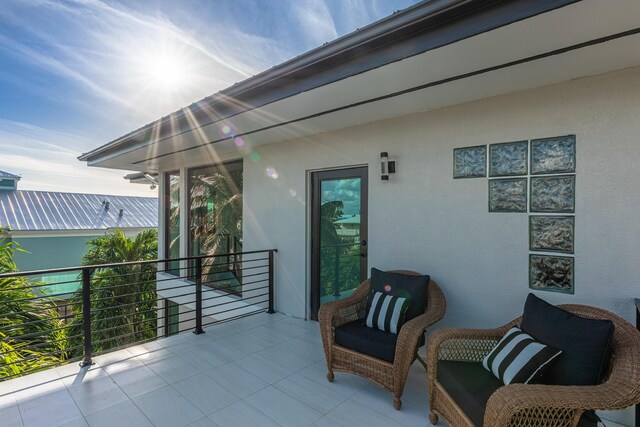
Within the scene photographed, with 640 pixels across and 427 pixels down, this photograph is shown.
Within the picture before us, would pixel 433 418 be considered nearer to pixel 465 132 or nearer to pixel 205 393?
pixel 205 393

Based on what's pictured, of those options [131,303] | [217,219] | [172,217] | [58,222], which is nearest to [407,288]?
[131,303]

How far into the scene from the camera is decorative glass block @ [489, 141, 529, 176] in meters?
2.71

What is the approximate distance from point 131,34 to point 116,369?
11.9ft

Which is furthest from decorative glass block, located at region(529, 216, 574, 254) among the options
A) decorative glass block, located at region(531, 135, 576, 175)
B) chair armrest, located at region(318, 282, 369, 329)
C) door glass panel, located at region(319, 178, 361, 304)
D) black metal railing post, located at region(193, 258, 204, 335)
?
black metal railing post, located at region(193, 258, 204, 335)

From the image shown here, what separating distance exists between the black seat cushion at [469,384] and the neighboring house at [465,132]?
39.9 inches

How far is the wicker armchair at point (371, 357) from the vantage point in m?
2.34

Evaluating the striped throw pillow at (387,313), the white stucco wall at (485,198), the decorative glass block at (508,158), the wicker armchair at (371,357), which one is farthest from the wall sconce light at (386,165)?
the striped throw pillow at (387,313)

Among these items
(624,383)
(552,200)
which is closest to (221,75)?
(552,200)

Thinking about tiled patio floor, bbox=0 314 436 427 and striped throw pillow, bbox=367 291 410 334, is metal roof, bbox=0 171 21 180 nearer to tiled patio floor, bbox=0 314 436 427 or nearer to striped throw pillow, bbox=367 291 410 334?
tiled patio floor, bbox=0 314 436 427

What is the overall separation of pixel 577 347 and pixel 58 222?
15.4 meters

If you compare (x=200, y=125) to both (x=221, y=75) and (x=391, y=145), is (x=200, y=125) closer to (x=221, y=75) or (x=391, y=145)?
(x=221, y=75)

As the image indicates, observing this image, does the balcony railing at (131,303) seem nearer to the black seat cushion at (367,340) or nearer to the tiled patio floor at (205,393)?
the tiled patio floor at (205,393)

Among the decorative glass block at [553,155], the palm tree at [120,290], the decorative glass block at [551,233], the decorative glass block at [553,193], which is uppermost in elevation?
the decorative glass block at [553,155]

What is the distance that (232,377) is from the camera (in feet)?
9.37
